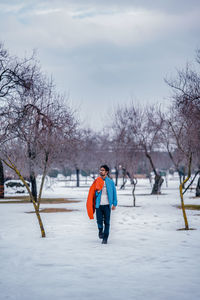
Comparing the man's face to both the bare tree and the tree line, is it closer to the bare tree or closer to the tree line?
the tree line

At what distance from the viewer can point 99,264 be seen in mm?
7125

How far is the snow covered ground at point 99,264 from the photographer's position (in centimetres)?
538

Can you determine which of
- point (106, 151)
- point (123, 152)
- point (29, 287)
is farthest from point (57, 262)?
point (106, 151)

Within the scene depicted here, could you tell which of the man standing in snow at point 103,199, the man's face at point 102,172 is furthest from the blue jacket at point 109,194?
the man's face at point 102,172

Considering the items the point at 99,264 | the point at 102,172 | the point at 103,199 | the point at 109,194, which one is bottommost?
the point at 99,264

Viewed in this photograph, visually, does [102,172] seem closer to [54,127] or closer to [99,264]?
[99,264]

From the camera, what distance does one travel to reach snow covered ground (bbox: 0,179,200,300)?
5383 millimetres

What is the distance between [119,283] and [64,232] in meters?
5.82

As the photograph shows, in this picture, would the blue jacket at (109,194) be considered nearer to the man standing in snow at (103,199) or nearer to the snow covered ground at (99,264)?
the man standing in snow at (103,199)

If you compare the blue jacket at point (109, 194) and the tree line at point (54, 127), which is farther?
the tree line at point (54, 127)

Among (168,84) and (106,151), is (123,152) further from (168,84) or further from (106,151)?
(106,151)

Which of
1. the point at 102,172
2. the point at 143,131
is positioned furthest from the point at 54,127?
the point at 143,131

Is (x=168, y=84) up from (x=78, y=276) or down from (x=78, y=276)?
up

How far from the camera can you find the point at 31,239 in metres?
10.2
